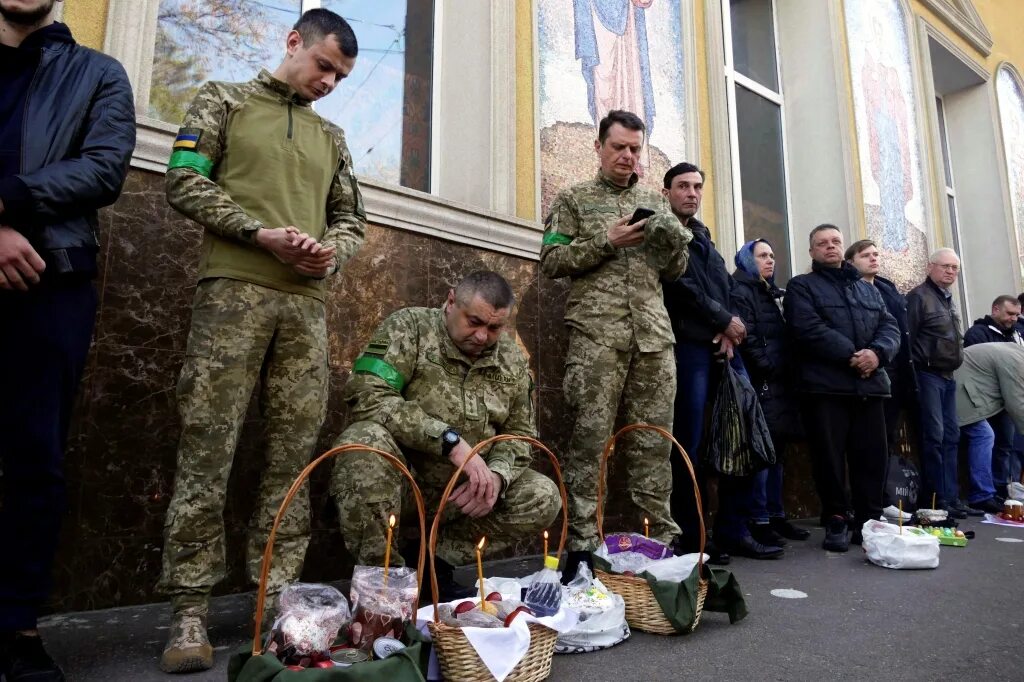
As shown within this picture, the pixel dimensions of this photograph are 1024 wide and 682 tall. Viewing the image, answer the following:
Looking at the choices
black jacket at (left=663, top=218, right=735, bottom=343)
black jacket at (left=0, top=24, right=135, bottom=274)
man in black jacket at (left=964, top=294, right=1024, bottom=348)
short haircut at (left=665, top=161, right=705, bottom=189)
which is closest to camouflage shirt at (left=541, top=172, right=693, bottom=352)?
black jacket at (left=663, top=218, right=735, bottom=343)

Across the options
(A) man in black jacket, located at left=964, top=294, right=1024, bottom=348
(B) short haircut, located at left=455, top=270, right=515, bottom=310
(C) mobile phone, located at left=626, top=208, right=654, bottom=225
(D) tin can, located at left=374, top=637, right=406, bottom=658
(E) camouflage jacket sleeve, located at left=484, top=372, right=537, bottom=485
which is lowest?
(D) tin can, located at left=374, top=637, right=406, bottom=658

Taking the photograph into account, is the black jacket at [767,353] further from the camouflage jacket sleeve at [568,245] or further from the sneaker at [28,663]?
the sneaker at [28,663]

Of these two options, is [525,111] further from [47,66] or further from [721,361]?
[47,66]

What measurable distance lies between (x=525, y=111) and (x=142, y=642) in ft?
11.4

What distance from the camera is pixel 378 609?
181cm

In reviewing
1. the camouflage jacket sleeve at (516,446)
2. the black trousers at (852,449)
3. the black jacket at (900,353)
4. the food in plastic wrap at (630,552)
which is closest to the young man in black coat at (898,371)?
the black jacket at (900,353)

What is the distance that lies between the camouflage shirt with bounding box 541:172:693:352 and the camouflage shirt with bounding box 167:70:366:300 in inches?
42.8

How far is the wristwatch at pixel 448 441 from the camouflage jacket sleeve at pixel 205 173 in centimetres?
88

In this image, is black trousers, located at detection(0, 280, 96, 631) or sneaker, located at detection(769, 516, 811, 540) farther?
sneaker, located at detection(769, 516, 811, 540)

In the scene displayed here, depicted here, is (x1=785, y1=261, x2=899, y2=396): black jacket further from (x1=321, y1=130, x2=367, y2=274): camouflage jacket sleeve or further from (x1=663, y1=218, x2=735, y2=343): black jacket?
(x1=321, y1=130, x2=367, y2=274): camouflage jacket sleeve

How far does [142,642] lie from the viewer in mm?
2166

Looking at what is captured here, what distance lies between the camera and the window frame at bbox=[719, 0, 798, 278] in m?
6.15

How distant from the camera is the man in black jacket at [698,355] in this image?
3.58 meters

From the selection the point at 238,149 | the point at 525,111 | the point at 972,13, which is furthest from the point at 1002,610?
the point at 972,13
